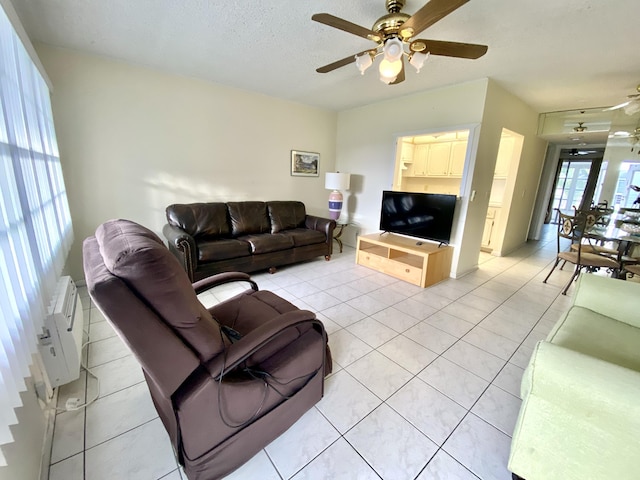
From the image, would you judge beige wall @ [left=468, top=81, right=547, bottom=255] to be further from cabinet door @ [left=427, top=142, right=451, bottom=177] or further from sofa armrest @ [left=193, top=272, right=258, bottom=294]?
sofa armrest @ [left=193, top=272, right=258, bottom=294]

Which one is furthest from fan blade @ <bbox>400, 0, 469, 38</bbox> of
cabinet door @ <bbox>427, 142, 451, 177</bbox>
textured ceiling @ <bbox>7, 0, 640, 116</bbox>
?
cabinet door @ <bbox>427, 142, 451, 177</bbox>

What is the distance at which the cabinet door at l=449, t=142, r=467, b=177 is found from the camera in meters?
4.23

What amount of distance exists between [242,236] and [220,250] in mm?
627

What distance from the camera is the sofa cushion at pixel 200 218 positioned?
10.6ft

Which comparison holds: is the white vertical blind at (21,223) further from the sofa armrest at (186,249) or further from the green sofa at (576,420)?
the green sofa at (576,420)

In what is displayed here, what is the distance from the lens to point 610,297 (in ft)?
5.53

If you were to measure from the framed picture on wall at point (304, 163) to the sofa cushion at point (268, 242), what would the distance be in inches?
58.3

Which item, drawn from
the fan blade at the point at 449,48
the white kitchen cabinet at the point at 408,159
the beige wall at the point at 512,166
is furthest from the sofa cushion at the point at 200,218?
the beige wall at the point at 512,166

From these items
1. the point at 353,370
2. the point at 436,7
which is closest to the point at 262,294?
the point at 353,370

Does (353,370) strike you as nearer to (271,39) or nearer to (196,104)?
(271,39)

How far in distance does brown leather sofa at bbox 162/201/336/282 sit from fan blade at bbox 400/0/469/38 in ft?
8.42

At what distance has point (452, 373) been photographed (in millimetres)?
1808

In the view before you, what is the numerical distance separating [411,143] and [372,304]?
133 inches

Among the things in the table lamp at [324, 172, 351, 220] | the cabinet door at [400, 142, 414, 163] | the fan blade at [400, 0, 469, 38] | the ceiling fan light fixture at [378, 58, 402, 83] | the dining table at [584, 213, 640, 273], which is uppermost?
the fan blade at [400, 0, 469, 38]
